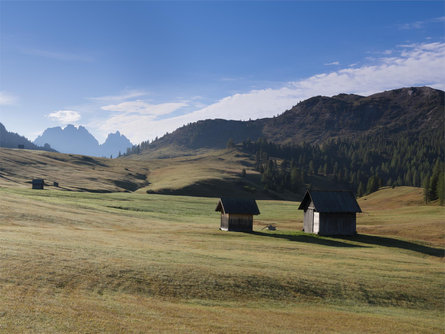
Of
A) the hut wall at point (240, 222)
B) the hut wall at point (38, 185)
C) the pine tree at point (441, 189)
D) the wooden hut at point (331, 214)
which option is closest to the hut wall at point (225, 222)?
the hut wall at point (240, 222)

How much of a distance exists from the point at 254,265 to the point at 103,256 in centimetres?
1097

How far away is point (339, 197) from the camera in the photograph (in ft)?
197

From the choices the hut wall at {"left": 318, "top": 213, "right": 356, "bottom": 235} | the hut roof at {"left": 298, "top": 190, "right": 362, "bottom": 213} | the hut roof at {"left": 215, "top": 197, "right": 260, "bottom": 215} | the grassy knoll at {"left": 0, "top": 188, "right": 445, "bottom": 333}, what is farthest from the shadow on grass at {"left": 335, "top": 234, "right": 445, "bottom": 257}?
the hut roof at {"left": 215, "top": 197, "right": 260, "bottom": 215}

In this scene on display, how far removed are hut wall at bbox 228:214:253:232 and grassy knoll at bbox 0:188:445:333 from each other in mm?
16735

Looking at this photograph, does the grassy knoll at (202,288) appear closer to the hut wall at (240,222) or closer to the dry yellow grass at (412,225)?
the hut wall at (240,222)

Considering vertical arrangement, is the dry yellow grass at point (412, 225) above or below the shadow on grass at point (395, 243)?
above

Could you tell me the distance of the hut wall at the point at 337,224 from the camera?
5734 cm

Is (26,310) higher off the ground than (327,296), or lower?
higher

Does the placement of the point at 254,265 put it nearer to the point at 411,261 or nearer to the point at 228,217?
the point at 411,261

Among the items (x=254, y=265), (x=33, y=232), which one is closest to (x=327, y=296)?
(x=254, y=265)

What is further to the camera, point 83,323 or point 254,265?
point 254,265

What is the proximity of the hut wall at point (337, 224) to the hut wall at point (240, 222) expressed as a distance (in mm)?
10466

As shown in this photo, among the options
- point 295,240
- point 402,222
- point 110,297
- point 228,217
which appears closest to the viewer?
point 110,297

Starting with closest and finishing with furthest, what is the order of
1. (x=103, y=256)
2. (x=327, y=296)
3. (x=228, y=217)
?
(x=327, y=296), (x=103, y=256), (x=228, y=217)
